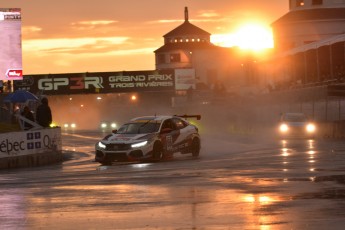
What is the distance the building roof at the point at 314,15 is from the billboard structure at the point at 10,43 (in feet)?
202

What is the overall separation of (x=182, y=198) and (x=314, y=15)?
97266 millimetres

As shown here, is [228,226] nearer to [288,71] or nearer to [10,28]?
[10,28]

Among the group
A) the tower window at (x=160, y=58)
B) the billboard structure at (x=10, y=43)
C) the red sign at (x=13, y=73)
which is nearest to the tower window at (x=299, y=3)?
the tower window at (x=160, y=58)

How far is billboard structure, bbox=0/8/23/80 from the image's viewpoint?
172 feet

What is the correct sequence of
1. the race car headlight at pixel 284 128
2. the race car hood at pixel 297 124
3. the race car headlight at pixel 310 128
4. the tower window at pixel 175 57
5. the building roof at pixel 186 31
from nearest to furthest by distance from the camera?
the race car headlight at pixel 310 128
the race car hood at pixel 297 124
the race car headlight at pixel 284 128
the tower window at pixel 175 57
the building roof at pixel 186 31

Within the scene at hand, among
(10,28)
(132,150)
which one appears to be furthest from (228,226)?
(10,28)

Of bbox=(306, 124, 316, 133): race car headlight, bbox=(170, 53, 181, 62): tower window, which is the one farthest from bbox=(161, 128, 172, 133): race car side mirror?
bbox=(170, 53, 181, 62): tower window

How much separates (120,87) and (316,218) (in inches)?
3550

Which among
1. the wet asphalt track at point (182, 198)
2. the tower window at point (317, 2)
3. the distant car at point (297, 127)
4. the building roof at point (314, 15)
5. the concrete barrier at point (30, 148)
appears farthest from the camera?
the tower window at point (317, 2)

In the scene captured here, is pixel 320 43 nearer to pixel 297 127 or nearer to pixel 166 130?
pixel 297 127

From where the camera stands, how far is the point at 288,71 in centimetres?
9769

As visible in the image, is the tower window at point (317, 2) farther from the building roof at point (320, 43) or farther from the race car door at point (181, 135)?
the race car door at point (181, 135)

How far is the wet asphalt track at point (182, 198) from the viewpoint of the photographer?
12.0 m

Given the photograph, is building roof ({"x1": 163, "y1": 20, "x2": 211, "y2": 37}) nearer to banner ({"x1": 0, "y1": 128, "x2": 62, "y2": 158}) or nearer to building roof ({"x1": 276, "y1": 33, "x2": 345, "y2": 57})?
building roof ({"x1": 276, "y1": 33, "x2": 345, "y2": 57})
